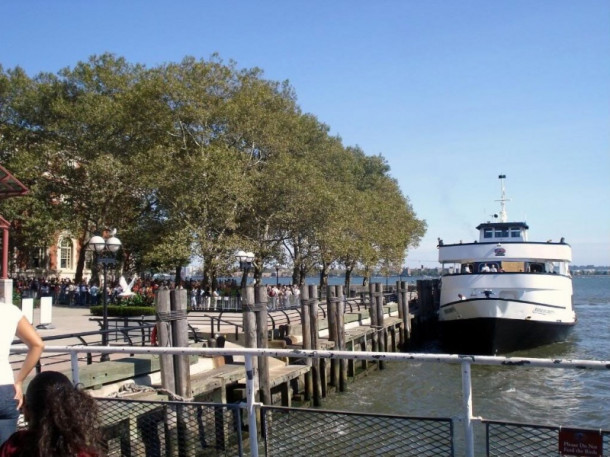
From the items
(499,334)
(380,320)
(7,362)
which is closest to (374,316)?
(380,320)

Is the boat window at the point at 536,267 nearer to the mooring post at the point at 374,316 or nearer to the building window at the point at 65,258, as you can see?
the mooring post at the point at 374,316

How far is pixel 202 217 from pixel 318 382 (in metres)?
21.6

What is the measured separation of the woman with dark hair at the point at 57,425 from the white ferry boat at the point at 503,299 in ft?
80.0

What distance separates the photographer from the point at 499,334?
25.7m

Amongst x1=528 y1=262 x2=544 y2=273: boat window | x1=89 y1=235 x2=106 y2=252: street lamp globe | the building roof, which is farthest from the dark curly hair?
x1=528 y1=262 x2=544 y2=273: boat window

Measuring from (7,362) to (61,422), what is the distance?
67.4 inches

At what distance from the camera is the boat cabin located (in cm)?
3186

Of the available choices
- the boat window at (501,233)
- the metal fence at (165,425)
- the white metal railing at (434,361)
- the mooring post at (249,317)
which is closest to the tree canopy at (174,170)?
the boat window at (501,233)

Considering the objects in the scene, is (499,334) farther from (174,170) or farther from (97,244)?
(174,170)

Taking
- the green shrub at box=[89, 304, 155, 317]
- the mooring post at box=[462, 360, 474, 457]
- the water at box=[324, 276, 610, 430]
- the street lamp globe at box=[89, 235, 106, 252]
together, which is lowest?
the water at box=[324, 276, 610, 430]

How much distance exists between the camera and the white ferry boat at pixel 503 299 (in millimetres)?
25875

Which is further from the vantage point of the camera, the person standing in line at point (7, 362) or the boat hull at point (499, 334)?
the boat hull at point (499, 334)

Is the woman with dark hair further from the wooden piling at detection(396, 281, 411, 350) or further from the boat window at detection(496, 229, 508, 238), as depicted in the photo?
the boat window at detection(496, 229, 508, 238)

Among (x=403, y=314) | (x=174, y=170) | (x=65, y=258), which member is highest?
(x=174, y=170)
